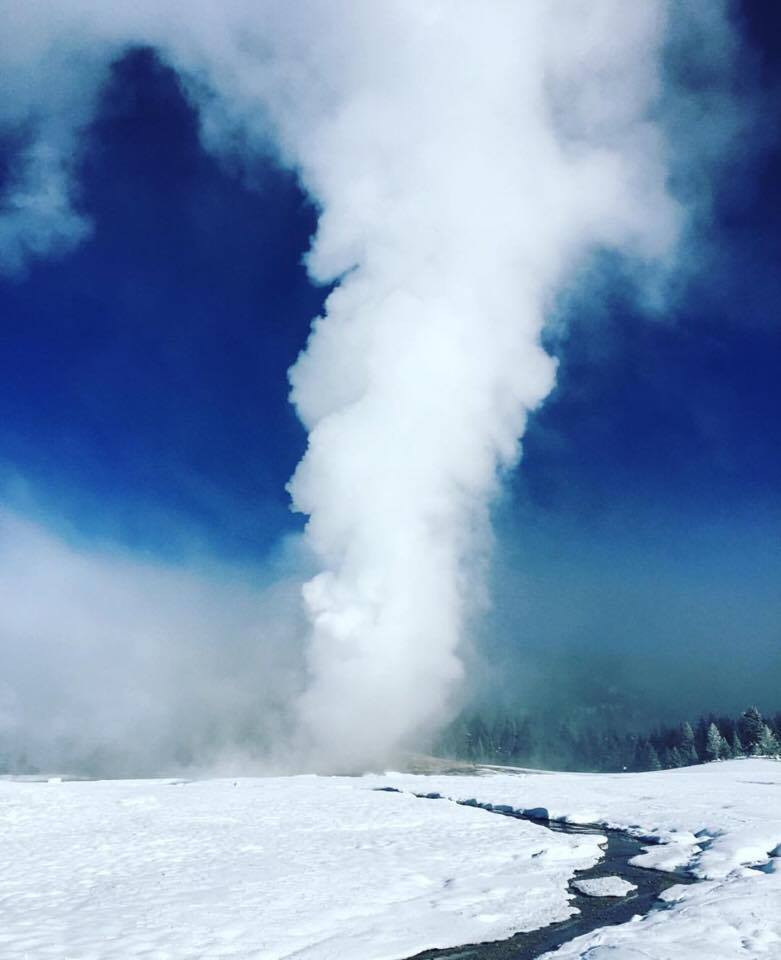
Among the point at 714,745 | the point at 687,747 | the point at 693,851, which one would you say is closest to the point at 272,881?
the point at 693,851

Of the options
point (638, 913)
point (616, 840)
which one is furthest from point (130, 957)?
point (616, 840)

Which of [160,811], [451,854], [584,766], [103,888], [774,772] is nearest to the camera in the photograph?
[103,888]

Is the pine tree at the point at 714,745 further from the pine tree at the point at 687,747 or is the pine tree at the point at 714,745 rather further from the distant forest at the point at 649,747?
the pine tree at the point at 687,747

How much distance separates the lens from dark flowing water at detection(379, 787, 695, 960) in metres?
14.1

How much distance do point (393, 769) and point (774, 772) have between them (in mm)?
116781

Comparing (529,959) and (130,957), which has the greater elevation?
(130,957)

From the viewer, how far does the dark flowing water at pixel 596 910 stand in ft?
46.3

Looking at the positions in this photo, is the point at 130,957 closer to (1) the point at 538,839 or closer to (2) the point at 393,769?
(1) the point at 538,839

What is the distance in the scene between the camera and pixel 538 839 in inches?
1085

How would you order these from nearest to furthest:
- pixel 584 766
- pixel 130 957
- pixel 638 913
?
pixel 130 957 < pixel 638 913 < pixel 584 766

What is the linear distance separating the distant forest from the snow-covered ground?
297 feet

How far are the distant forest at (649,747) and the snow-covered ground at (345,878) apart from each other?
90.6 m

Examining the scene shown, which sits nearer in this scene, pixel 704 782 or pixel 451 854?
pixel 451 854

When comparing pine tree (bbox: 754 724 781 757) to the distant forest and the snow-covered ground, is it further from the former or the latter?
the snow-covered ground
